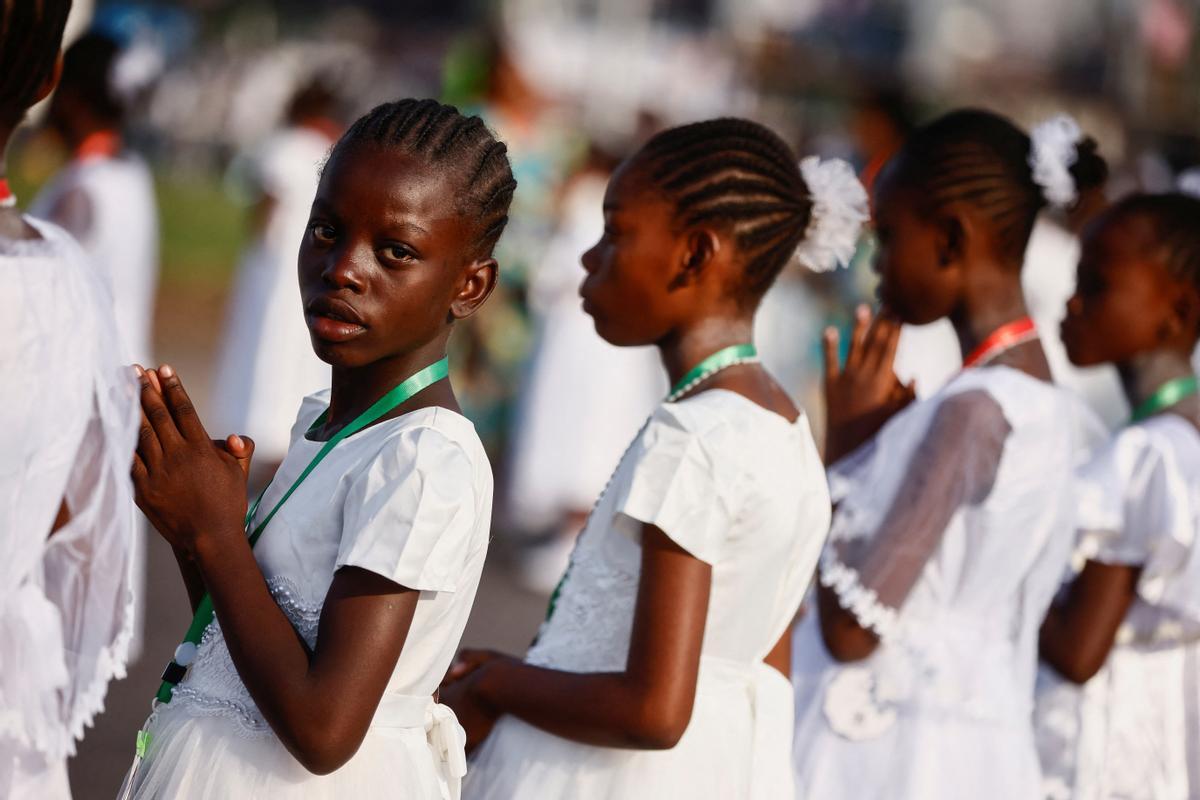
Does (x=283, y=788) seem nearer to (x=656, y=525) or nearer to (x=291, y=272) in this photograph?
(x=656, y=525)

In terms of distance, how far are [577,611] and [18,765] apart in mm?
929

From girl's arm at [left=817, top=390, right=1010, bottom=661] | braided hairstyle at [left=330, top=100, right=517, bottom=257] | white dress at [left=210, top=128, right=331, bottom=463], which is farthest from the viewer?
white dress at [left=210, top=128, right=331, bottom=463]

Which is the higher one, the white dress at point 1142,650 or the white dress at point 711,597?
the white dress at point 711,597

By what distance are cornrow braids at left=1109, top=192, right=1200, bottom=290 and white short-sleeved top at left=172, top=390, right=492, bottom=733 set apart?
227 centimetres

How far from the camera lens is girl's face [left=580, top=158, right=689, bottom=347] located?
2.89 metres

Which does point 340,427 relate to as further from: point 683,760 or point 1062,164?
point 1062,164

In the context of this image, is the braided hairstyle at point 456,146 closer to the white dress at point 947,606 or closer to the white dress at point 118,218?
the white dress at point 947,606

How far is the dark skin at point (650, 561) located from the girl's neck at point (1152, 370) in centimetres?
133

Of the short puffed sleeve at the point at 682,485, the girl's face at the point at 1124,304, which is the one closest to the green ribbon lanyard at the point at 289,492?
the short puffed sleeve at the point at 682,485

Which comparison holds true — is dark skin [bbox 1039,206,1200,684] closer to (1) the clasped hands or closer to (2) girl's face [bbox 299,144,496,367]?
(2) girl's face [bbox 299,144,496,367]

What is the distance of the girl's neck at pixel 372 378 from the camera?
2.29m

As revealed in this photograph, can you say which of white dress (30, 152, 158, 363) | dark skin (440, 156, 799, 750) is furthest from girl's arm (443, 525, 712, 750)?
white dress (30, 152, 158, 363)

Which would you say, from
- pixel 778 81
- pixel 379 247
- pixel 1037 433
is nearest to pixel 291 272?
pixel 1037 433

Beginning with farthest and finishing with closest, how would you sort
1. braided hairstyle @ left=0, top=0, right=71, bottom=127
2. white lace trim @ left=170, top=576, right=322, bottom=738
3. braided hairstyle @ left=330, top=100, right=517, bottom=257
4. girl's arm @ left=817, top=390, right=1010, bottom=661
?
1. girl's arm @ left=817, top=390, right=1010, bottom=661
2. braided hairstyle @ left=0, top=0, right=71, bottom=127
3. braided hairstyle @ left=330, top=100, right=517, bottom=257
4. white lace trim @ left=170, top=576, right=322, bottom=738
